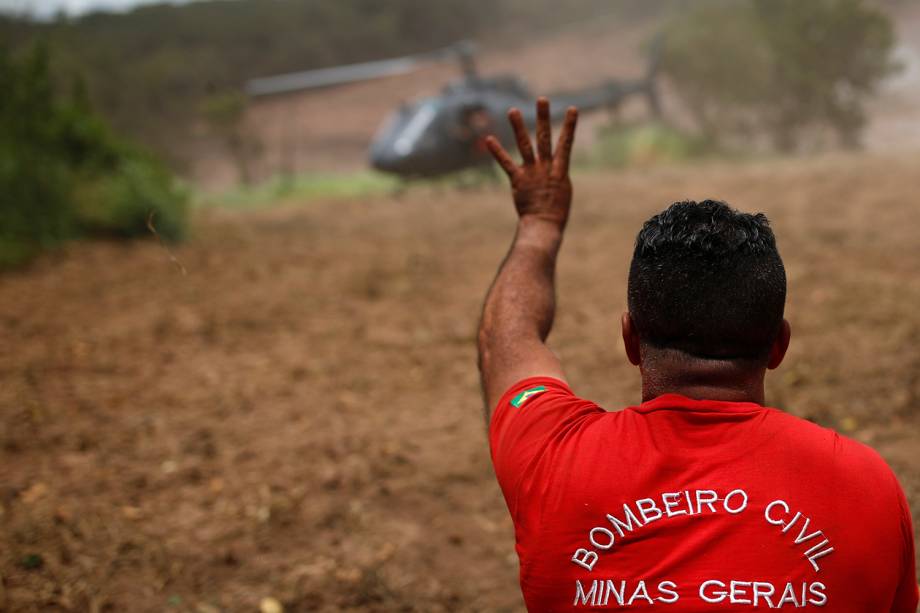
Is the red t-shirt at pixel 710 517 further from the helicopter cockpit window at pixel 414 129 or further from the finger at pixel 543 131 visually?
the helicopter cockpit window at pixel 414 129

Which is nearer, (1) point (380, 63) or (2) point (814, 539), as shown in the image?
(2) point (814, 539)

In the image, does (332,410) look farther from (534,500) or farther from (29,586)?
(534,500)

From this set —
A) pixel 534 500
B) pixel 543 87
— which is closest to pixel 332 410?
pixel 534 500

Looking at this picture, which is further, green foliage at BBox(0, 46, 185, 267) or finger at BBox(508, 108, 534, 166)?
green foliage at BBox(0, 46, 185, 267)

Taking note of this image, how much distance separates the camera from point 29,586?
308 centimetres

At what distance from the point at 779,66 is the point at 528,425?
1761 cm

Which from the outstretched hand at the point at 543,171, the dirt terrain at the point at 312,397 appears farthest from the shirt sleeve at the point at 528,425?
the dirt terrain at the point at 312,397

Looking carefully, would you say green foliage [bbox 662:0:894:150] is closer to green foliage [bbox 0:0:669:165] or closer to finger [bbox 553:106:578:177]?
green foliage [bbox 0:0:669:165]

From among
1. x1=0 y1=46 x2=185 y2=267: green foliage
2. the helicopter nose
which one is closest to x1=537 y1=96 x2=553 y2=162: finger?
the helicopter nose

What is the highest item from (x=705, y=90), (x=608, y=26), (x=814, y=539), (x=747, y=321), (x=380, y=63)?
(x=608, y=26)

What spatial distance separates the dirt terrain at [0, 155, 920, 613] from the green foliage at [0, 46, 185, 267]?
0.40 m

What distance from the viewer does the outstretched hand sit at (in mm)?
2215

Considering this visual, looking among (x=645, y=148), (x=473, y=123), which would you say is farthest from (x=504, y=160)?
(x=645, y=148)

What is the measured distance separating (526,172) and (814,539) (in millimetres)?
1231
